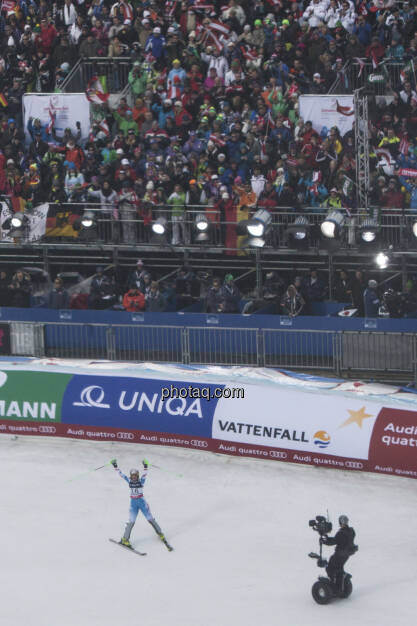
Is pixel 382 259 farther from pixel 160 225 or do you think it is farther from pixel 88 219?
pixel 88 219

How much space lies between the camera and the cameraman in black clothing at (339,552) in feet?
59.4

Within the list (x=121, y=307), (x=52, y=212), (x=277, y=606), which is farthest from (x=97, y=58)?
(x=277, y=606)

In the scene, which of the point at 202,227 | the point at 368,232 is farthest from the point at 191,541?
the point at 202,227

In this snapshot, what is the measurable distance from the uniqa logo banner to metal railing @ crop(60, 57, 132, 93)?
1005 cm

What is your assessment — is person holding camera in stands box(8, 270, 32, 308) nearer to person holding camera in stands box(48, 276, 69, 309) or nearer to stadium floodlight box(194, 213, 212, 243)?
person holding camera in stands box(48, 276, 69, 309)

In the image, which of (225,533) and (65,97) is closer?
(225,533)

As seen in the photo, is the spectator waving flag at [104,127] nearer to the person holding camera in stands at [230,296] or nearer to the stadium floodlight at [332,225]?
the person holding camera in stands at [230,296]

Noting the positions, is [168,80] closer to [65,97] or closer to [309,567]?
[65,97]

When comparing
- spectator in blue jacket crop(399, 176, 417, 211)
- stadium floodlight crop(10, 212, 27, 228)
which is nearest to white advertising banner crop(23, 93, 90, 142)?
stadium floodlight crop(10, 212, 27, 228)

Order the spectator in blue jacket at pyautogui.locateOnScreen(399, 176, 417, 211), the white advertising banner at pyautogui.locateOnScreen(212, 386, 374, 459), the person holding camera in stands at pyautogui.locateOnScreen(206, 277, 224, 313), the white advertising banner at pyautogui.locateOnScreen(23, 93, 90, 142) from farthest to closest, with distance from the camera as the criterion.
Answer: the white advertising banner at pyautogui.locateOnScreen(23, 93, 90, 142) < the person holding camera in stands at pyautogui.locateOnScreen(206, 277, 224, 313) < the spectator in blue jacket at pyautogui.locateOnScreen(399, 176, 417, 211) < the white advertising banner at pyautogui.locateOnScreen(212, 386, 374, 459)

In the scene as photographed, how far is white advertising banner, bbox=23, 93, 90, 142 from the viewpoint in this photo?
30.9 m

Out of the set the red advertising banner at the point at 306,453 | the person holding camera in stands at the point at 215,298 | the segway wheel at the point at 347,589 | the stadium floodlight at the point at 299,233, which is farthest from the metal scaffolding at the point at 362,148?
the segway wheel at the point at 347,589

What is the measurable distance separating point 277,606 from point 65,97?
1683 cm

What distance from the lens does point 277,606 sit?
1816cm
